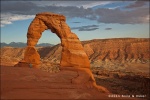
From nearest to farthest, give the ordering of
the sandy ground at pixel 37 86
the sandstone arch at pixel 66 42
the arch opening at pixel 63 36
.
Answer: the sandy ground at pixel 37 86 < the sandstone arch at pixel 66 42 < the arch opening at pixel 63 36

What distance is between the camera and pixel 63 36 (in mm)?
19359

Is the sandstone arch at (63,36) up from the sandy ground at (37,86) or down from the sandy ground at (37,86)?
up

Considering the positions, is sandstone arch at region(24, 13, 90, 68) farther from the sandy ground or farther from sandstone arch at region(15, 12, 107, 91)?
the sandy ground

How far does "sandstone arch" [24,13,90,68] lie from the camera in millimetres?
18969

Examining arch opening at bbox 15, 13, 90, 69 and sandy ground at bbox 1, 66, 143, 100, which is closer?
sandy ground at bbox 1, 66, 143, 100

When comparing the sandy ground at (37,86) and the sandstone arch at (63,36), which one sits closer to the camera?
the sandy ground at (37,86)

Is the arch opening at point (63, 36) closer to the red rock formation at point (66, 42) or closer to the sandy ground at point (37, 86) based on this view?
the red rock formation at point (66, 42)

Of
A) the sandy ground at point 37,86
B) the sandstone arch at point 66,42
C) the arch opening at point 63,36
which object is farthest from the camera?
the arch opening at point 63,36

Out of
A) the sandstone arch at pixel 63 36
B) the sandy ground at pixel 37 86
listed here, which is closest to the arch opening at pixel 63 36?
the sandstone arch at pixel 63 36

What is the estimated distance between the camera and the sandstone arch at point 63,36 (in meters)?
19.0

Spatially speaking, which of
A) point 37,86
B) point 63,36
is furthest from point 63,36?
point 37,86

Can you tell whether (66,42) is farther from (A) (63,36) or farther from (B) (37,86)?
(B) (37,86)

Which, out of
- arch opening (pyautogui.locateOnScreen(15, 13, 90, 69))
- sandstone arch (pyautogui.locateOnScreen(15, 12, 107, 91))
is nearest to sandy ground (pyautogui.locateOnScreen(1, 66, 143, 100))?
sandstone arch (pyautogui.locateOnScreen(15, 12, 107, 91))

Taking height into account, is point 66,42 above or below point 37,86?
above
